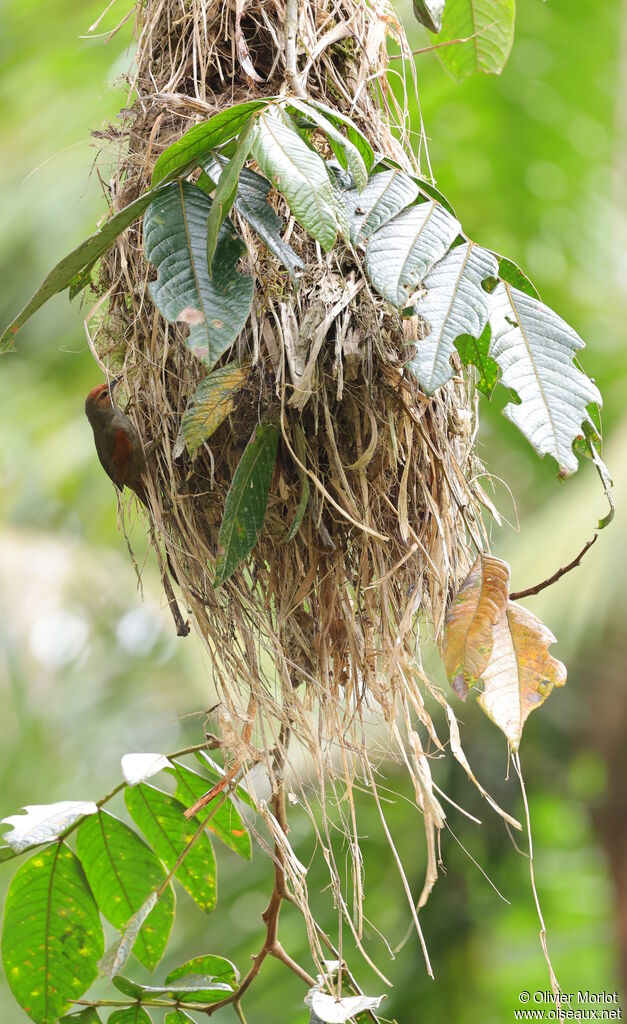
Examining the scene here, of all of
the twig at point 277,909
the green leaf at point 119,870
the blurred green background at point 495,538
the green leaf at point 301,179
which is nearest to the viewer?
the green leaf at point 301,179

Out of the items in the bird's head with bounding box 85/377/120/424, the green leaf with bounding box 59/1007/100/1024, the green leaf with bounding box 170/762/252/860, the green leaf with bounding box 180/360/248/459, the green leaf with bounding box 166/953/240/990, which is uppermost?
the bird's head with bounding box 85/377/120/424

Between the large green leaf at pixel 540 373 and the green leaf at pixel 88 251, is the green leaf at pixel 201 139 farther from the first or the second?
the large green leaf at pixel 540 373

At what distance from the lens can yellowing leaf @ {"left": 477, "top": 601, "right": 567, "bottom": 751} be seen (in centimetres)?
78

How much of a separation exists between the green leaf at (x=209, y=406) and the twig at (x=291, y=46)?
0.28 metres

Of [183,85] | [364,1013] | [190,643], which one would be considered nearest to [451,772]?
[190,643]

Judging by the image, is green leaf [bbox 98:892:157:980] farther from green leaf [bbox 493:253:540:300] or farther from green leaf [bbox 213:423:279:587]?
green leaf [bbox 493:253:540:300]

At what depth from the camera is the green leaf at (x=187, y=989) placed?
3.17 feet

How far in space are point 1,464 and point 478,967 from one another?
98.8 inches

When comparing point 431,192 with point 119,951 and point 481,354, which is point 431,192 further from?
point 119,951

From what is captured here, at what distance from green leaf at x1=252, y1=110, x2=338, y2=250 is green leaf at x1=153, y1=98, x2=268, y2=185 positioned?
5cm

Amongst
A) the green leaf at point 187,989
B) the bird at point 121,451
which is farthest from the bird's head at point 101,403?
the green leaf at point 187,989

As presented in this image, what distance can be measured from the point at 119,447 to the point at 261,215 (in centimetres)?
29

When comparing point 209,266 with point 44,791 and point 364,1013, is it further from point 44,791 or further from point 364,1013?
point 44,791

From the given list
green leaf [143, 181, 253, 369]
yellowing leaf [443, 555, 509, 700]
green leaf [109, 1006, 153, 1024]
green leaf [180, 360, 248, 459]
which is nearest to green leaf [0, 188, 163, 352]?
green leaf [143, 181, 253, 369]
